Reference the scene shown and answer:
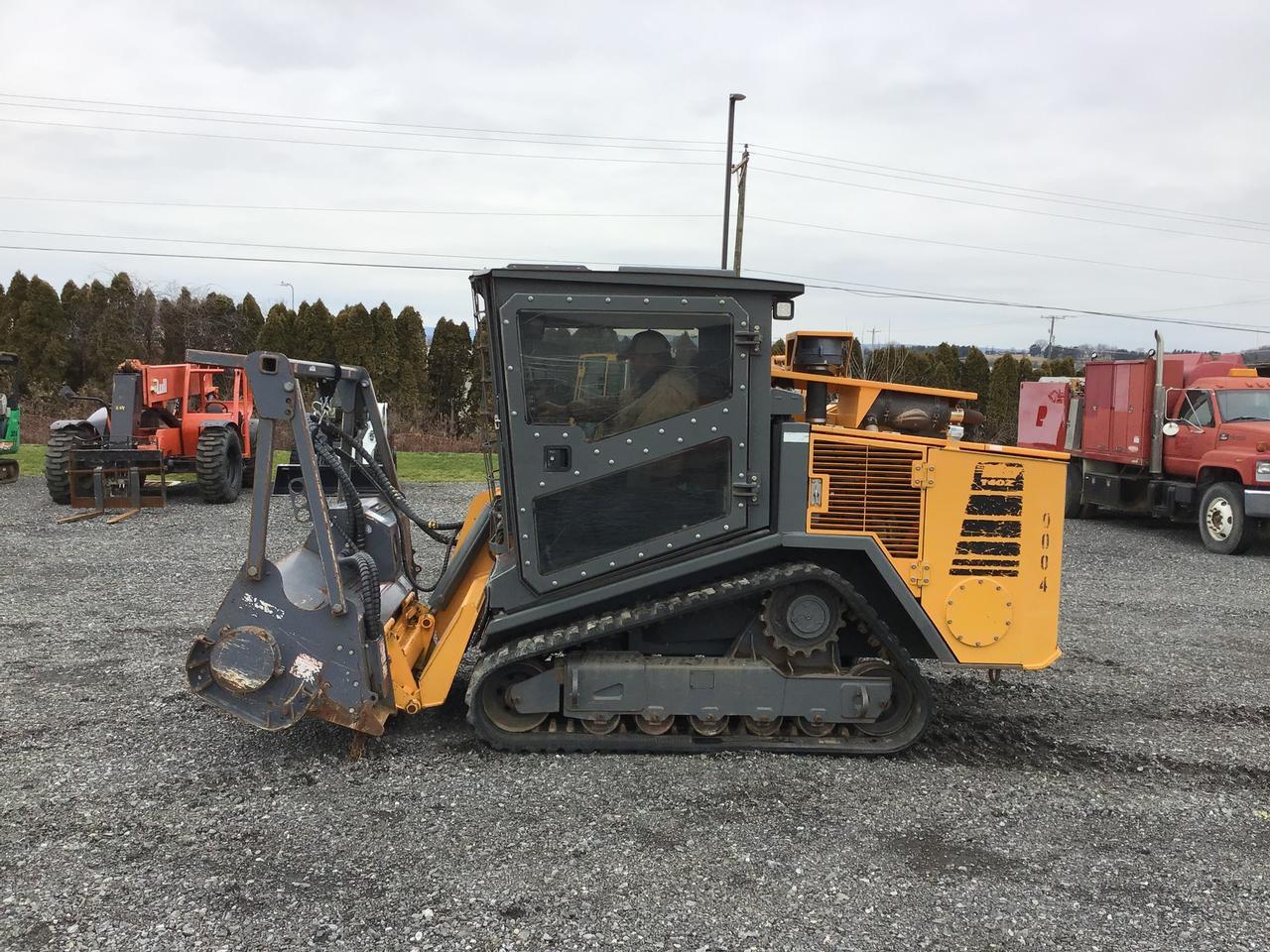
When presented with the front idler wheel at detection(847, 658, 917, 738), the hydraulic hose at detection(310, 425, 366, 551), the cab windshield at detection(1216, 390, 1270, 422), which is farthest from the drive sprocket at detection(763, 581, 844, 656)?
the cab windshield at detection(1216, 390, 1270, 422)

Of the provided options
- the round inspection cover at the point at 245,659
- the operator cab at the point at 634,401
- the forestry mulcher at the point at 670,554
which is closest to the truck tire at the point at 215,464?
the forestry mulcher at the point at 670,554

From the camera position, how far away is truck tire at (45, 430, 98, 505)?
13.4 m

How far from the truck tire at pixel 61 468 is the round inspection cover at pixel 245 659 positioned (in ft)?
35.1

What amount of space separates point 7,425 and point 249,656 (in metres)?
14.4

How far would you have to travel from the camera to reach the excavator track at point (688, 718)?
4.57 m

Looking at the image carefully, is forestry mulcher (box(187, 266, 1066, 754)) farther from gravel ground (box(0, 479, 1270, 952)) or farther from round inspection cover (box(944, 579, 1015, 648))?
gravel ground (box(0, 479, 1270, 952))

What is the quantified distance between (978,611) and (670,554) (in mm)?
1577

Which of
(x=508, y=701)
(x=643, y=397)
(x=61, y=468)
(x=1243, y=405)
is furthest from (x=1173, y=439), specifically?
(x=61, y=468)

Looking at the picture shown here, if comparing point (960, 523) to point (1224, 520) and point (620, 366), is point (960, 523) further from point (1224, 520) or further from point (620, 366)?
point (1224, 520)

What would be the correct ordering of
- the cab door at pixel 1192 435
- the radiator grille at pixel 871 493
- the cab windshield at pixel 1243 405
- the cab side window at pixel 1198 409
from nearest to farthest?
the radiator grille at pixel 871 493 → the cab windshield at pixel 1243 405 → the cab door at pixel 1192 435 → the cab side window at pixel 1198 409

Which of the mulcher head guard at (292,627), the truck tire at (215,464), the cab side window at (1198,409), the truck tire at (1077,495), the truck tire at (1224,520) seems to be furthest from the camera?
the truck tire at (1077,495)

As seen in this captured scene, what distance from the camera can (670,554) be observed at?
4684mm

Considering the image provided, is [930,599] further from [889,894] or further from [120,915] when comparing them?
[120,915]

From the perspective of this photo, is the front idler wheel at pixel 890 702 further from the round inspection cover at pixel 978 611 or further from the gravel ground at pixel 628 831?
the round inspection cover at pixel 978 611
